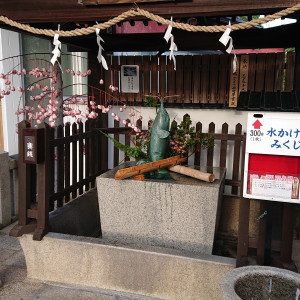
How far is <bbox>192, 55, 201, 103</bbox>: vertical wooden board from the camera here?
6110 millimetres

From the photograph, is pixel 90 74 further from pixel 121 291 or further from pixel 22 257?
pixel 121 291

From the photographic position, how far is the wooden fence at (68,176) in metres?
3.28

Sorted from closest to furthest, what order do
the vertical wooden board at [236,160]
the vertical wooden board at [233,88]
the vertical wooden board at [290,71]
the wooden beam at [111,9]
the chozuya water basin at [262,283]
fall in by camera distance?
the chozuya water basin at [262,283], the wooden beam at [111,9], the vertical wooden board at [236,160], the vertical wooden board at [290,71], the vertical wooden board at [233,88]

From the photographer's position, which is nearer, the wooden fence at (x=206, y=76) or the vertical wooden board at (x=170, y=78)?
the wooden fence at (x=206, y=76)

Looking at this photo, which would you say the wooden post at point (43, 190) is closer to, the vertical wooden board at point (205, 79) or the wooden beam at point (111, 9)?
the wooden beam at point (111, 9)

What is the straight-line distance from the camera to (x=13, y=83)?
9.62 meters

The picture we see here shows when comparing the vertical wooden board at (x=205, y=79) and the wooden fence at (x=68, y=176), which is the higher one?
the vertical wooden board at (x=205, y=79)

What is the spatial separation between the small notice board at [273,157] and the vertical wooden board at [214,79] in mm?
3239

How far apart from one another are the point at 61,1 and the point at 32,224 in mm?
2714

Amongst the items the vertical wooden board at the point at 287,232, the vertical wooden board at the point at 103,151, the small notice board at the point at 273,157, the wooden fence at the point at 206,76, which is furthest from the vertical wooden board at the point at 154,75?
the vertical wooden board at the point at 287,232

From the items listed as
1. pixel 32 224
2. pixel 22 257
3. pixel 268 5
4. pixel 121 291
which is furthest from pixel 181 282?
pixel 268 5

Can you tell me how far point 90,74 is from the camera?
665 centimetres

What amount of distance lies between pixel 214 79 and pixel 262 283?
4336 millimetres

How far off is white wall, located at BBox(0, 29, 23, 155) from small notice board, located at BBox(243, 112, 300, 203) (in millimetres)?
8318
